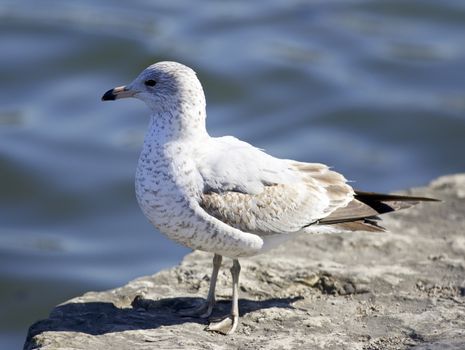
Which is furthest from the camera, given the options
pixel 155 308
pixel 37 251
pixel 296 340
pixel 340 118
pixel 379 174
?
pixel 340 118

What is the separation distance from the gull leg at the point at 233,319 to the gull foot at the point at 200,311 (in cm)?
17

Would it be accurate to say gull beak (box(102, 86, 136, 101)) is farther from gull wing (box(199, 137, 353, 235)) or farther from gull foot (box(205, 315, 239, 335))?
gull foot (box(205, 315, 239, 335))

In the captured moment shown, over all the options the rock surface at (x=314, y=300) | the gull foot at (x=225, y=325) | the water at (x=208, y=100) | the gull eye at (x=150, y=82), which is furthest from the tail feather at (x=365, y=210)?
the water at (x=208, y=100)

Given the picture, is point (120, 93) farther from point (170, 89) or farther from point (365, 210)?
point (365, 210)

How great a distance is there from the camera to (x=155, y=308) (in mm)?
6508

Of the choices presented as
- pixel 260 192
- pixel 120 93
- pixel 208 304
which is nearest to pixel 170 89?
pixel 120 93

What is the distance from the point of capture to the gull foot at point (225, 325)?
241 inches

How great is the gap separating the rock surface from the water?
144 inches

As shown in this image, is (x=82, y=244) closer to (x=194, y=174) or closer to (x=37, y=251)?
(x=37, y=251)

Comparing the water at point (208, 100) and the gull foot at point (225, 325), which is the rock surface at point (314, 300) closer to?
the gull foot at point (225, 325)

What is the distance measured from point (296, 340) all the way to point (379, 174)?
22.1 ft

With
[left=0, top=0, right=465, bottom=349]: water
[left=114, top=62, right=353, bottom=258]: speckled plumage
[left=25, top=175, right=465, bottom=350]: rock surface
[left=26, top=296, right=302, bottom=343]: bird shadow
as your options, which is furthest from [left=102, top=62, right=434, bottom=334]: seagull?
[left=0, top=0, right=465, bottom=349]: water

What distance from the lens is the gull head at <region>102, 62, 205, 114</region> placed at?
629 cm

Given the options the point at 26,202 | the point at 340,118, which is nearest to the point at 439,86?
the point at 340,118
